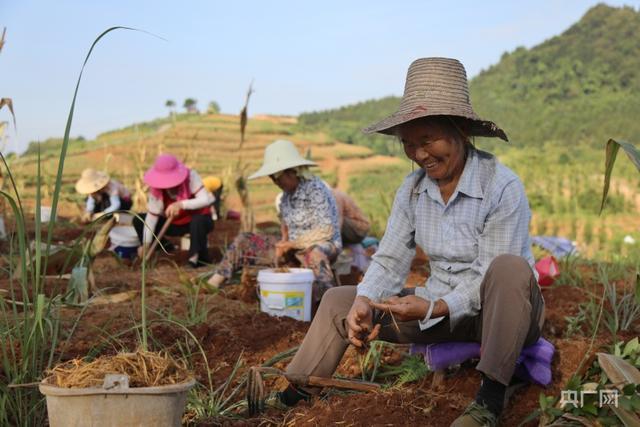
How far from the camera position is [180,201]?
539 centimetres

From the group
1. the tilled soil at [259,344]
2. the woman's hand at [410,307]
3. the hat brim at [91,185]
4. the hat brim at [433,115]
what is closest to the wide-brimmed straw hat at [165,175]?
the tilled soil at [259,344]

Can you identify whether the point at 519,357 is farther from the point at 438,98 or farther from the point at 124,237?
the point at 124,237

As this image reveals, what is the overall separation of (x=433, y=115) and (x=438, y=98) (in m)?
0.06

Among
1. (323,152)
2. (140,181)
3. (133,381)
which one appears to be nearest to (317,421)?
(133,381)

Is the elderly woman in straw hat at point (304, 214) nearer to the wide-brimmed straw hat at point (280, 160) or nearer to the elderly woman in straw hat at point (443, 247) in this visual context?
the wide-brimmed straw hat at point (280, 160)

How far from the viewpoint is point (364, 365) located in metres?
2.69

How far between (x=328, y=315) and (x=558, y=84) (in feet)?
101

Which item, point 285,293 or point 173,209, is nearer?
point 285,293

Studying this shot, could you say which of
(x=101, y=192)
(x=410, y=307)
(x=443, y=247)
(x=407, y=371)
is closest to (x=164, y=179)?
(x=101, y=192)

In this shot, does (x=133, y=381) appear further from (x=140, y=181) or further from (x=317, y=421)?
(x=140, y=181)

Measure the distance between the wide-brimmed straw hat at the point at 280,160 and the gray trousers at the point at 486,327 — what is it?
1886 millimetres

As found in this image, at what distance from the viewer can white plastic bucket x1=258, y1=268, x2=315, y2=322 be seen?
3689 millimetres

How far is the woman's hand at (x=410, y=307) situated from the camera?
83.5 inches

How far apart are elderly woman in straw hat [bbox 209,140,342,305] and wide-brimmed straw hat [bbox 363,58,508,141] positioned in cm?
185
